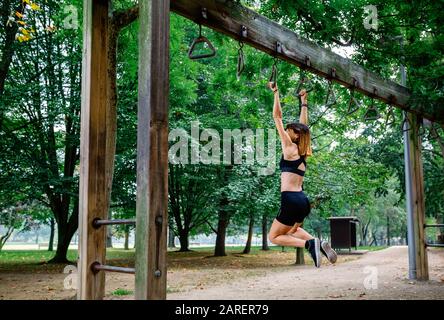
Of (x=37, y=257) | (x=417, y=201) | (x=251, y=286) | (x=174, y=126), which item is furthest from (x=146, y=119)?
(x=37, y=257)

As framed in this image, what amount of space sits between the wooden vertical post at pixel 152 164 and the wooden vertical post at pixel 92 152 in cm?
78

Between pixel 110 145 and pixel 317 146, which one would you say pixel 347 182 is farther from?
pixel 110 145

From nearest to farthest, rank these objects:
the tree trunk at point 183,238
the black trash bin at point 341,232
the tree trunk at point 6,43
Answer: the tree trunk at point 6,43
the black trash bin at point 341,232
the tree trunk at point 183,238

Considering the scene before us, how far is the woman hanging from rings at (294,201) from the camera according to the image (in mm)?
4070

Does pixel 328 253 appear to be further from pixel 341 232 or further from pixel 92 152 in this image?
pixel 341 232

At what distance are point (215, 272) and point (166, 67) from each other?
11580 millimetres

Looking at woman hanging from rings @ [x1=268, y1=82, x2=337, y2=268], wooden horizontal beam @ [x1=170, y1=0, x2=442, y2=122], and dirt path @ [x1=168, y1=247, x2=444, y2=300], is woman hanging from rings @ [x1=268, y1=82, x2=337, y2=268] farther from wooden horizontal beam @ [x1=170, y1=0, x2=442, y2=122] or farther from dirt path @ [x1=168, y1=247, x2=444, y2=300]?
dirt path @ [x1=168, y1=247, x2=444, y2=300]

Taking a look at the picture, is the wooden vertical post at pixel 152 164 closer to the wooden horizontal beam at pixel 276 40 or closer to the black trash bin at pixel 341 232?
the wooden horizontal beam at pixel 276 40

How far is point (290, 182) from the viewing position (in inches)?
163

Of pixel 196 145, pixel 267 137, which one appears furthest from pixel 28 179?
pixel 267 137

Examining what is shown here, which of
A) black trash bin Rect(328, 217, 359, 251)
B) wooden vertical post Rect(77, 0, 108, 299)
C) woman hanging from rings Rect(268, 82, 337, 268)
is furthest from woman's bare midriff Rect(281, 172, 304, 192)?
black trash bin Rect(328, 217, 359, 251)

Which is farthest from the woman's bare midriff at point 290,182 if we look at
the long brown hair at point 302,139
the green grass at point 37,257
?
the green grass at point 37,257
